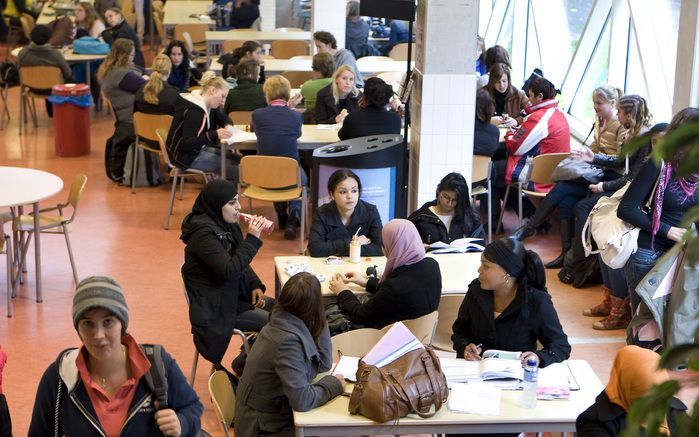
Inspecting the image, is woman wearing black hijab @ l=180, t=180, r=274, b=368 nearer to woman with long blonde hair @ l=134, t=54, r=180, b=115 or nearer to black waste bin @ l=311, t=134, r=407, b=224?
→ black waste bin @ l=311, t=134, r=407, b=224

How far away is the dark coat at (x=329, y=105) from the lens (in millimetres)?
9500

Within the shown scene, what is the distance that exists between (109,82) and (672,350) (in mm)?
9882

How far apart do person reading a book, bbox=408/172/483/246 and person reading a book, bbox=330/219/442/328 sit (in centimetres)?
108

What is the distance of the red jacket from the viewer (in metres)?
8.55

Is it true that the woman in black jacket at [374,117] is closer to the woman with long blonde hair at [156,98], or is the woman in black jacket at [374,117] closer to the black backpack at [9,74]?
the woman with long blonde hair at [156,98]

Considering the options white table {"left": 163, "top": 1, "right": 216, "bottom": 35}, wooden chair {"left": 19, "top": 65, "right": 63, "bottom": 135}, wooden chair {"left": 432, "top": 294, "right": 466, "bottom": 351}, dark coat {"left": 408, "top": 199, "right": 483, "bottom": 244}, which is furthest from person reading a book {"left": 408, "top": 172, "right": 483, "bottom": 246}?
white table {"left": 163, "top": 1, "right": 216, "bottom": 35}

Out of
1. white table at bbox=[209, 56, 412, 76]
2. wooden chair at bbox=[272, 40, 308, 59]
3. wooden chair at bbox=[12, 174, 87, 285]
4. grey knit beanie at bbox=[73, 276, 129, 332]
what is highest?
wooden chair at bbox=[272, 40, 308, 59]

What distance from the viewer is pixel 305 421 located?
395 cm

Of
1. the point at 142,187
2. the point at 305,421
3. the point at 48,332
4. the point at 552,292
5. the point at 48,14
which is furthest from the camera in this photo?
the point at 48,14

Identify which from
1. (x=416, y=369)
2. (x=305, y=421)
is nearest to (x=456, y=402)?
(x=416, y=369)

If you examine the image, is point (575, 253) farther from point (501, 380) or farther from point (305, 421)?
point (305, 421)

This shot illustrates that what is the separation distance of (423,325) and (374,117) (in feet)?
11.1

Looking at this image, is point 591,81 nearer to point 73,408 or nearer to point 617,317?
point 617,317

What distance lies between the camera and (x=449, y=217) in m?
6.39
